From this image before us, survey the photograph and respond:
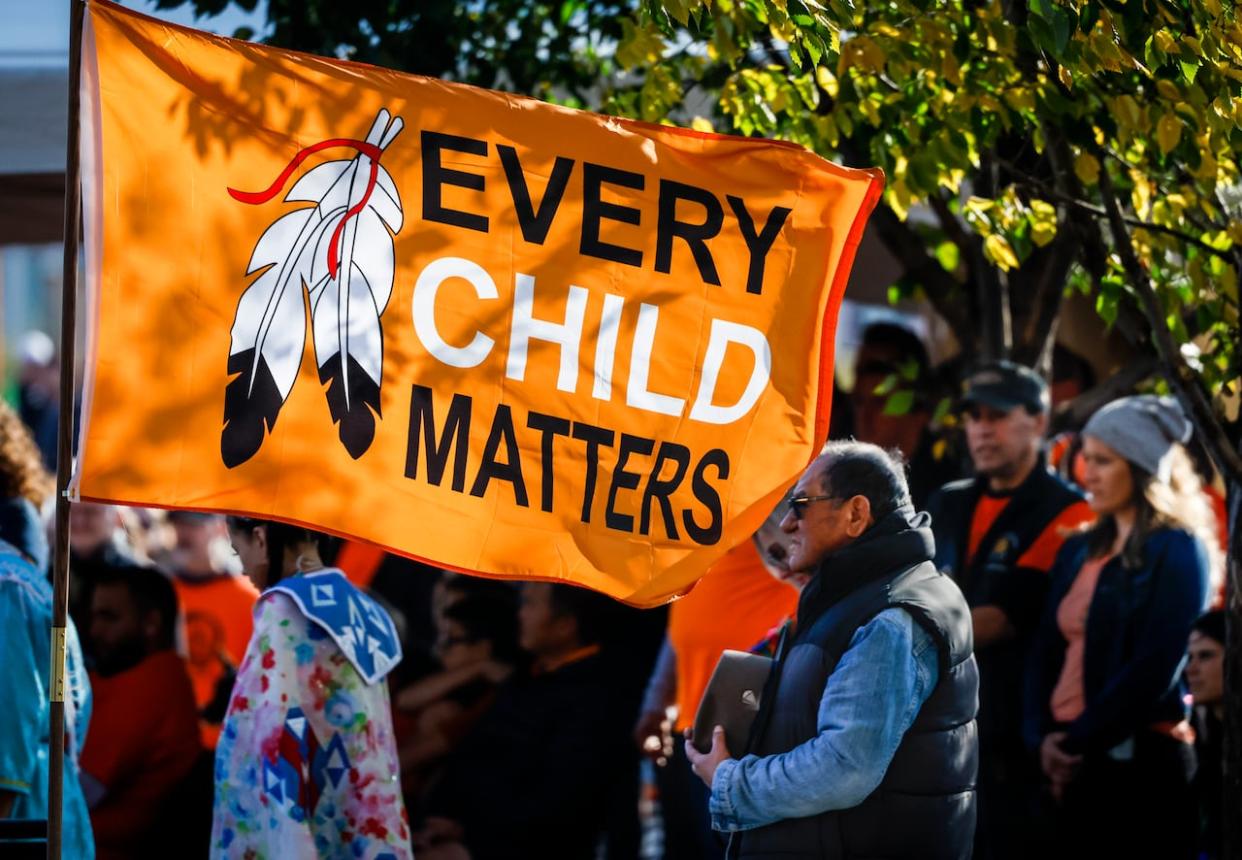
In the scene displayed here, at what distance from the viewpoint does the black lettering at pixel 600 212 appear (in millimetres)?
4234

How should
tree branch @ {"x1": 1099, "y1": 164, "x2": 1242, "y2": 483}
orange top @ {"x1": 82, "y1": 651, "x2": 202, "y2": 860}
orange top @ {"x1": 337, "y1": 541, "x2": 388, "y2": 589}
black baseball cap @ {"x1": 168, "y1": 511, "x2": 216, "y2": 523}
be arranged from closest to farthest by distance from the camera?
tree branch @ {"x1": 1099, "y1": 164, "x2": 1242, "y2": 483}
orange top @ {"x1": 82, "y1": 651, "x2": 202, "y2": 860}
orange top @ {"x1": 337, "y1": 541, "x2": 388, "y2": 589}
black baseball cap @ {"x1": 168, "y1": 511, "x2": 216, "y2": 523}

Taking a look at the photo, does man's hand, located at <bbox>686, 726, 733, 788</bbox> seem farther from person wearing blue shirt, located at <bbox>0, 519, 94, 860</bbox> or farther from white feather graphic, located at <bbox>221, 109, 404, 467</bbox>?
person wearing blue shirt, located at <bbox>0, 519, 94, 860</bbox>

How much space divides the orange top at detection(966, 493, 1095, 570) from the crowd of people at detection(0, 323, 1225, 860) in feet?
0.04

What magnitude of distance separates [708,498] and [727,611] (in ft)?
7.34

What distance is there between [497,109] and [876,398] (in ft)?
16.0

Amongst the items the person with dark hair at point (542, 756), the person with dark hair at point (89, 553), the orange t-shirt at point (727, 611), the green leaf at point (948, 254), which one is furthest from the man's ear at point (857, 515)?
the person with dark hair at point (89, 553)

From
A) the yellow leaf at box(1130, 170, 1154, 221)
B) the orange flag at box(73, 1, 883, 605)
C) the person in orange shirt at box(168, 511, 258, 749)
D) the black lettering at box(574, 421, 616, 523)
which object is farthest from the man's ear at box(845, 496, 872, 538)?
the person in orange shirt at box(168, 511, 258, 749)

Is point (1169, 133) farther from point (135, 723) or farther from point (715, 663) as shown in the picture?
point (135, 723)

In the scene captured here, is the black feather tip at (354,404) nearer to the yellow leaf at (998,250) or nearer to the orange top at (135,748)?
the yellow leaf at (998,250)

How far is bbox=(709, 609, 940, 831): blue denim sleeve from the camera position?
4156 millimetres

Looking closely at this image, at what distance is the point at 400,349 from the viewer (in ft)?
13.3

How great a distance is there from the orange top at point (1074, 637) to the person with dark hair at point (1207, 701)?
0.37 metres

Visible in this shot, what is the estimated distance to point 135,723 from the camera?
704cm

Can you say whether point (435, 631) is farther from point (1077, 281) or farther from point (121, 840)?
point (1077, 281)
